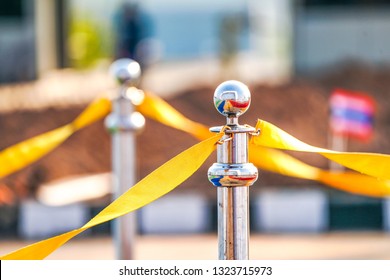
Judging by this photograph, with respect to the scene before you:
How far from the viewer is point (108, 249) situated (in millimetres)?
6602

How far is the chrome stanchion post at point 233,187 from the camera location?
3.05 metres

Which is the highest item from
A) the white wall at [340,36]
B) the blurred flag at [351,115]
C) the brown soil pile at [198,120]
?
the white wall at [340,36]

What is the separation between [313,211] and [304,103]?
152 inches

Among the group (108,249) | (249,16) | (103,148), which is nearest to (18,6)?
(103,148)

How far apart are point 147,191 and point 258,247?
11.3 feet

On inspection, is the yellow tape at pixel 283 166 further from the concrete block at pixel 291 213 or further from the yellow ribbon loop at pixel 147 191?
the concrete block at pixel 291 213

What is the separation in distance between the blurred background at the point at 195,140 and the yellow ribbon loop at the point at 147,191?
3091 mm

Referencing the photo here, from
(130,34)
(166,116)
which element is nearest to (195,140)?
(166,116)

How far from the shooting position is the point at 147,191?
3199mm

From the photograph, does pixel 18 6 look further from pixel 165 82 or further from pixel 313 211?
pixel 313 211

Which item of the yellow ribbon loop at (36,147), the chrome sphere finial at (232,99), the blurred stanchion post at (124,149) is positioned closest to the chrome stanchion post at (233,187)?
the chrome sphere finial at (232,99)

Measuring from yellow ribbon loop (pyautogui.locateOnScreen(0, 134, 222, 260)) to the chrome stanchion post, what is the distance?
0.21 feet

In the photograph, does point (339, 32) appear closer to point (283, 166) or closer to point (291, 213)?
point (291, 213)

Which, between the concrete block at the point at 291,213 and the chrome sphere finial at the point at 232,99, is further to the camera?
the concrete block at the point at 291,213
